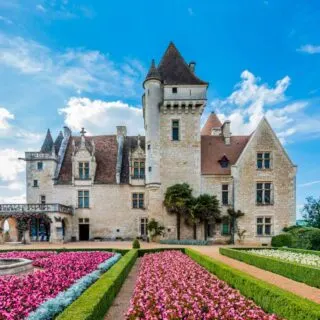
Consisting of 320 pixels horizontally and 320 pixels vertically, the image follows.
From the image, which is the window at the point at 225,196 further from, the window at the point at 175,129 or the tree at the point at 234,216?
the window at the point at 175,129

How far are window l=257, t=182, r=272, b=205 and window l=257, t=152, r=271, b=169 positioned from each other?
149 cm

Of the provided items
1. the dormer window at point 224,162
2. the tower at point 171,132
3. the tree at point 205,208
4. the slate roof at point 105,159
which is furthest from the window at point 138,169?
the dormer window at point 224,162

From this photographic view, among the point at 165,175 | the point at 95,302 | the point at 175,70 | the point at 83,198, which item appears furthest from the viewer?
the point at 83,198

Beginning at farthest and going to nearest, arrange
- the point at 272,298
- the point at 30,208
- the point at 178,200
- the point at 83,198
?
1. the point at 83,198
2. the point at 30,208
3. the point at 178,200
4. the point at 272,298

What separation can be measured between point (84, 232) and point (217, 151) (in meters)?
14.7

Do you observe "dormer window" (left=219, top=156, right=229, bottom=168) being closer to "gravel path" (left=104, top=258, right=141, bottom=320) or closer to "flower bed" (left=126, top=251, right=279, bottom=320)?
"gravel path" (left=104, top=258, right=141, bottom=320)

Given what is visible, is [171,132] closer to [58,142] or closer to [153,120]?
[153,120]

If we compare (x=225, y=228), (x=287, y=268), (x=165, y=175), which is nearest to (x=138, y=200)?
(x=165, y=175)

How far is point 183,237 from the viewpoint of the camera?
27.9 meters

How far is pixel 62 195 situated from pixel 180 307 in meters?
25.4

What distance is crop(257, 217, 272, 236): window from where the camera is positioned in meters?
27.7

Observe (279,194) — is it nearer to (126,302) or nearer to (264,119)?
(264,119)

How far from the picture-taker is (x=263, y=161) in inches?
1107

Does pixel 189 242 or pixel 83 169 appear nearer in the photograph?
pixel 189 242
